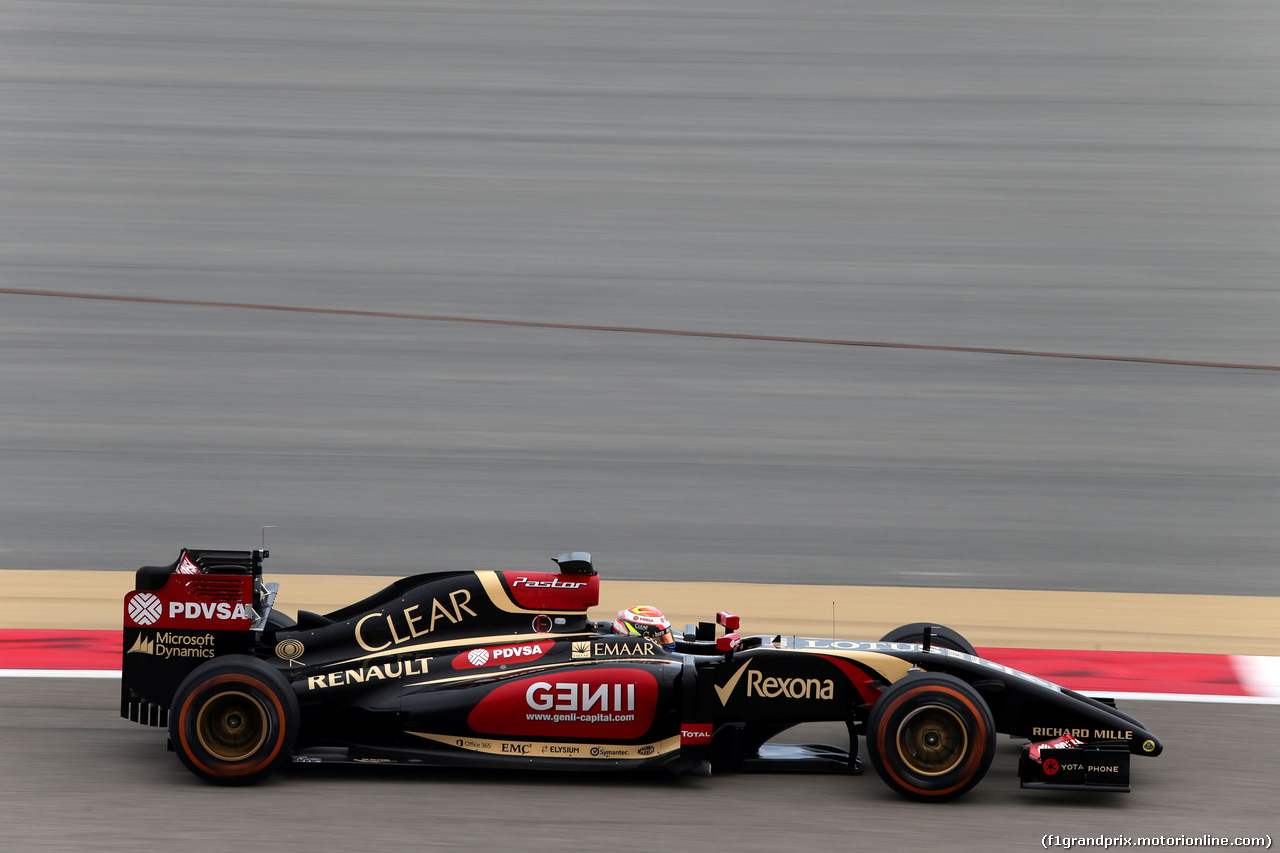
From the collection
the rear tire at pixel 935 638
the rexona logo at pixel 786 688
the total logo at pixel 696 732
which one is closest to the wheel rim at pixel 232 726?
the total logo at pixel 696 732

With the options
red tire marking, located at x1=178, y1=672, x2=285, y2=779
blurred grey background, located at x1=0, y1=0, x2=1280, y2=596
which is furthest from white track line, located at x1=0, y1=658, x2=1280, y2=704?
blurred grey background, located at x1=0, y1=0, x2=1280, y2=596

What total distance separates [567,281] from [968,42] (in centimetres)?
568

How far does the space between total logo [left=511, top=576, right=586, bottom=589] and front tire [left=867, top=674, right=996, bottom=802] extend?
156 cm

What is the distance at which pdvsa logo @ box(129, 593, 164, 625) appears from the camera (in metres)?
5.59

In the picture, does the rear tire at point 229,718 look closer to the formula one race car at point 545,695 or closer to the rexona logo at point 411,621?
the formula one race car at point 545,695

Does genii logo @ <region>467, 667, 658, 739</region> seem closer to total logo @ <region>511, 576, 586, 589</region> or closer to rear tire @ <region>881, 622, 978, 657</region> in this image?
total logo @ <region>511, 576, 586, 589</region>

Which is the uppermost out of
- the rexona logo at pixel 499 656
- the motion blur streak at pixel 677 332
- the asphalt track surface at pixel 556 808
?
the motion blur streak at pixel 677 332

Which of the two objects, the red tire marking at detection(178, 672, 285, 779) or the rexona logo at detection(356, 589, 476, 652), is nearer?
the red tire marking at detection(178, 672, 285, 779)

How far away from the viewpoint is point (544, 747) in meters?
5.41

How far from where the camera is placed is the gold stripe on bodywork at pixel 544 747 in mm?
5387

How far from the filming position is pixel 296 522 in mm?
Result: 11812

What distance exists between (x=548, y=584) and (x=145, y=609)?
6.27 ft

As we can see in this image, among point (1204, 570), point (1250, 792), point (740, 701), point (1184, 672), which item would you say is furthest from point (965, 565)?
point (740, 701)

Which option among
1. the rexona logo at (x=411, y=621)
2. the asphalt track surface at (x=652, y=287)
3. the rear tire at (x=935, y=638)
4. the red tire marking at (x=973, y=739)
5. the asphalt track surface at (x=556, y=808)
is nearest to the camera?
the asphalt track surface at (x=556, y=808)
